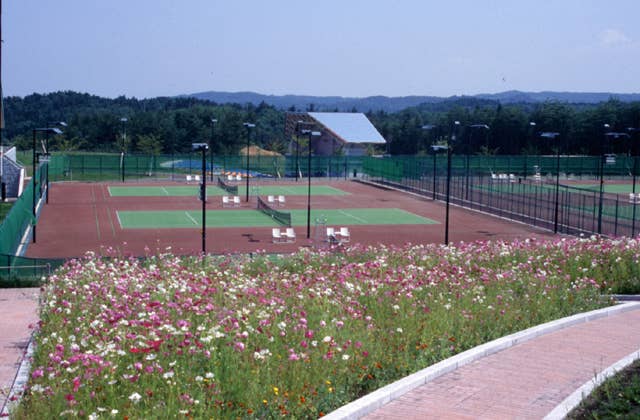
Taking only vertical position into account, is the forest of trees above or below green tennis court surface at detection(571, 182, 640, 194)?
above

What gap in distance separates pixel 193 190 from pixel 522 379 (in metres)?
59.4

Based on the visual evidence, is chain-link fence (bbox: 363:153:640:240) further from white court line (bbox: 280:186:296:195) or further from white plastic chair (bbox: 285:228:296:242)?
white plastic chair (bbox: 285:228:296:242)

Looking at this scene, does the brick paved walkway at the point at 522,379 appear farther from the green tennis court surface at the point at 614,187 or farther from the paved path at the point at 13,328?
the green tennis court surface at the point at 614,187

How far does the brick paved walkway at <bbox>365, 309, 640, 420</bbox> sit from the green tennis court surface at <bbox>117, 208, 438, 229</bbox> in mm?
32592

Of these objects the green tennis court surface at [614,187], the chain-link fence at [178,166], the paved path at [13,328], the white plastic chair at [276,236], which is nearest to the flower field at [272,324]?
the paved path at [13,328]

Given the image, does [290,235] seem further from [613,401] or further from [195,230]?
[613,401]

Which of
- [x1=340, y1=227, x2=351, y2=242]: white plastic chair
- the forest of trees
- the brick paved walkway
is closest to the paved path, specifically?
the brick paved walkway

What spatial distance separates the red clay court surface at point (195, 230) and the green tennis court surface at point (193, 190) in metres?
3.52

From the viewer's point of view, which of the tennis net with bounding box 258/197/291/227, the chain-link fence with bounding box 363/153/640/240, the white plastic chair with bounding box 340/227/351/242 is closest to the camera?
the white plastic chair with bounding box 340/227/351/242

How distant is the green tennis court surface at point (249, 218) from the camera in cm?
4609

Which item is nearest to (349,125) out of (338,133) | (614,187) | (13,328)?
(338,133)

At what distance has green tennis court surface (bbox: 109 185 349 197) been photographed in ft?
214

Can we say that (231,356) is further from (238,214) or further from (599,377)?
(238,214)

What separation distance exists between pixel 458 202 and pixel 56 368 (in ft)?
161
